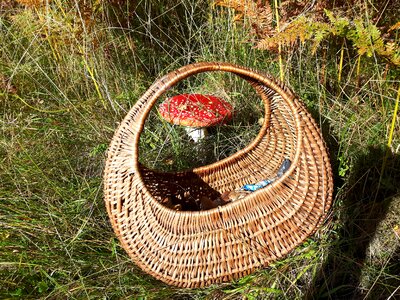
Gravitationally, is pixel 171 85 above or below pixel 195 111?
above

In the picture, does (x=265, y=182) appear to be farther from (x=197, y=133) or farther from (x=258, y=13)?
(x=258, y=13)

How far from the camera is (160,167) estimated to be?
2.08m

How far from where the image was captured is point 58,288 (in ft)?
4.65

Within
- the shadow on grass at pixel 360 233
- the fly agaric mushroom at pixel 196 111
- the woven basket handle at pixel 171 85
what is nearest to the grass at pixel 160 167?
the shadow on grass at pixel 360 233

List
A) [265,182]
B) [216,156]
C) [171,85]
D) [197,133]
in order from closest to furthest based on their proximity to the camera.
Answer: [171,85], [265,182], [216,156], [197,133]

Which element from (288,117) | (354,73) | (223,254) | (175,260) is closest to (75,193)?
(175,260)

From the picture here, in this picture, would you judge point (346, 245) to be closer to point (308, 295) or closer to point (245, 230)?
point (308, 295)

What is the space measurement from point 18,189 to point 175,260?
2.66 ft

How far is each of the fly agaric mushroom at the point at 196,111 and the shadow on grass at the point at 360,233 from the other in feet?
2.05

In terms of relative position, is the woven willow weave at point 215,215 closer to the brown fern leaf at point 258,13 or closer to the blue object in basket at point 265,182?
the blue object in basket at point 265,182

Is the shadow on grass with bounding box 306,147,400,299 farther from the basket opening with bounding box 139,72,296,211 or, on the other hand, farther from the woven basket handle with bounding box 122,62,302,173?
the woven basket handle with bounding box 122,62,302,173

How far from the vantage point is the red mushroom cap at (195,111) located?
1889mm

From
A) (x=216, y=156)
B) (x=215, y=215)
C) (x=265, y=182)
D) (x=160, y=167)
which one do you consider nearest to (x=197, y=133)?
(x=216, y=156)

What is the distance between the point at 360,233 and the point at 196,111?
2.78ft
